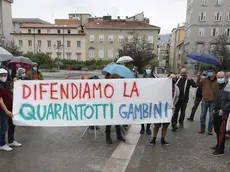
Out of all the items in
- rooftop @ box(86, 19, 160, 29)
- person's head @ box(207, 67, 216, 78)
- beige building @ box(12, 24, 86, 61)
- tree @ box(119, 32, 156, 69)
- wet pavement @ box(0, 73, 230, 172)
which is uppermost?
rooftop @ box(86, 19, 160, 29)

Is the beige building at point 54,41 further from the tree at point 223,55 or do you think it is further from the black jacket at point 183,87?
the black jacket at point 183,87

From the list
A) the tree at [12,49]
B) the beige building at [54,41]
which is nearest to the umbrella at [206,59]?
the tree at [12,49]

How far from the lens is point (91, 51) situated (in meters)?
62.2

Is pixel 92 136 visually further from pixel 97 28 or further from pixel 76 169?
pixel 97 28

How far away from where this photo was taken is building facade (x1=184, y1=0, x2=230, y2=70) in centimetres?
5303

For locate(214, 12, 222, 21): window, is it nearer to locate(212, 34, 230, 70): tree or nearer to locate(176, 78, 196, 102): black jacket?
locate(212, 34, 230, 70): tree

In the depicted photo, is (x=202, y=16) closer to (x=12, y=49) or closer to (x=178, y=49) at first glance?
(x=178, y=49)

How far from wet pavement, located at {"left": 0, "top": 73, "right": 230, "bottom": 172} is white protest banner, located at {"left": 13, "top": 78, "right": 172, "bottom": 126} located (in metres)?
0.57

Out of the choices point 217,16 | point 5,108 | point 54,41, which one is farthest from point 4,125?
point 54,41

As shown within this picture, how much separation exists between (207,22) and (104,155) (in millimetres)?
56911

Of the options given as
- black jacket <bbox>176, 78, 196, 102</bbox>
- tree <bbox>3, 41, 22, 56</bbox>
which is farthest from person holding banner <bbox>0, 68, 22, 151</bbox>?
tree <bbox>3, 41, 22, 56</bbox>

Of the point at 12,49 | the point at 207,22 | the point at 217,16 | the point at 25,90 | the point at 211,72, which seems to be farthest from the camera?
the point at 207,22

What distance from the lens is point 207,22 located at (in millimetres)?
54062

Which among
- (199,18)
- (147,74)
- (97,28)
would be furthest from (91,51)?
(147,74)
